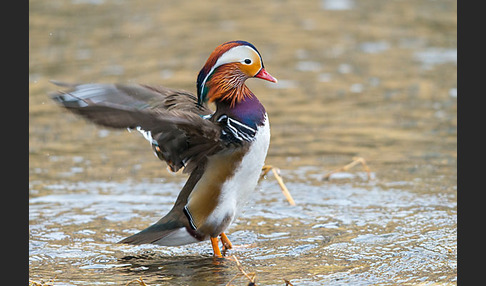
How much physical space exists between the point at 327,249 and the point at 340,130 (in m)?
3.19

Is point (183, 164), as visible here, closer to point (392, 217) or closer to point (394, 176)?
point (392, 217)

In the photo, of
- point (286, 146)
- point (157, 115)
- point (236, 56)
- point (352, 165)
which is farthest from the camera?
point (286, 146)

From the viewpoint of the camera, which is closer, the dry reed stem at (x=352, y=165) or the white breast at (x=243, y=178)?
the white breast at (x=243, y=178)

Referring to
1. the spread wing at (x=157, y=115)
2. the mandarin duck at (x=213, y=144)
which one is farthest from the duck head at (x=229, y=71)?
the spread wing at (x=157, y=115)

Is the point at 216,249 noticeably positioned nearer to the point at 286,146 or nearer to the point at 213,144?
the point at 213,144

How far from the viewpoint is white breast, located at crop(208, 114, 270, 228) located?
5176mm

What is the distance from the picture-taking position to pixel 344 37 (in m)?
12.0

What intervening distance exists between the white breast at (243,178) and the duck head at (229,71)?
0.31 m

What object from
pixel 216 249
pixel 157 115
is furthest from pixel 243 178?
pixel 157 115

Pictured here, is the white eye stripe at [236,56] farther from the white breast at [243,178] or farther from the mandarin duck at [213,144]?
the white breast at [243,178]

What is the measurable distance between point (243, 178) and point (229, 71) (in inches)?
28.5

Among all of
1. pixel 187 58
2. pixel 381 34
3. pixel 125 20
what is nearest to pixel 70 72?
pixel 187 58

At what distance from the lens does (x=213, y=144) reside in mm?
5195

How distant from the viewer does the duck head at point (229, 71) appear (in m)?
5.32
